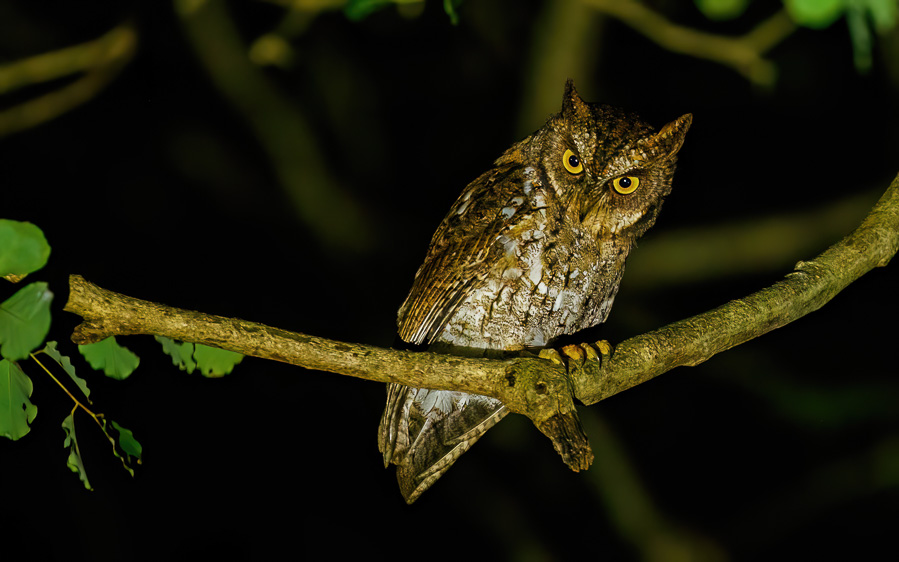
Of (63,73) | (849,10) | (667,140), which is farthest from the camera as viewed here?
(63,73)

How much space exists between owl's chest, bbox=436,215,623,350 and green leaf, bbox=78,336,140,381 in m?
1.03

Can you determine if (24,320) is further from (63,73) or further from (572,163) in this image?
(63,73)

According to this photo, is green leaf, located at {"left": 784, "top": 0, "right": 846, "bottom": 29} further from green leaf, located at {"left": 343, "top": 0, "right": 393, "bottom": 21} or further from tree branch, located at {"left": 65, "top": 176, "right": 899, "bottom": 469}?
tree branch, located at {"left": 65, "top": 176, "right": 899, "bottom": 469}

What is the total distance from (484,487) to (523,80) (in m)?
2.47

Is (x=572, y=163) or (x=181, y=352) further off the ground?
(x=572, y=163)

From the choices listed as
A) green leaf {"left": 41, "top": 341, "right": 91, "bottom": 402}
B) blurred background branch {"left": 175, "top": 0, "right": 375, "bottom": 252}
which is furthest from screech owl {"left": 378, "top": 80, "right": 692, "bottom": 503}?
blurred background branch {"left": 175, "top": 0, "right": 375, "bottom": 252}

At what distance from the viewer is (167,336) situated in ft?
4.68

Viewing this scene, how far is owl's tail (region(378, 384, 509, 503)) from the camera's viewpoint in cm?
223

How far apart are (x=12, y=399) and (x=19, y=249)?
0.42 metres

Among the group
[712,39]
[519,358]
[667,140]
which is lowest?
[519,358]

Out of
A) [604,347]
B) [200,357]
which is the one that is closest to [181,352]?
[200,357]

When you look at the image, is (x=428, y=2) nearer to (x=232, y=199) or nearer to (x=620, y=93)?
(x=620, y=93)

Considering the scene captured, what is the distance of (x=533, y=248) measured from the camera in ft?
6.83

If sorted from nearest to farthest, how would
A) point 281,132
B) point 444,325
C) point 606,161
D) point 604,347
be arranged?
1. point 604,347
2. point 606,161
3. point 444,325
4. point 281,132
